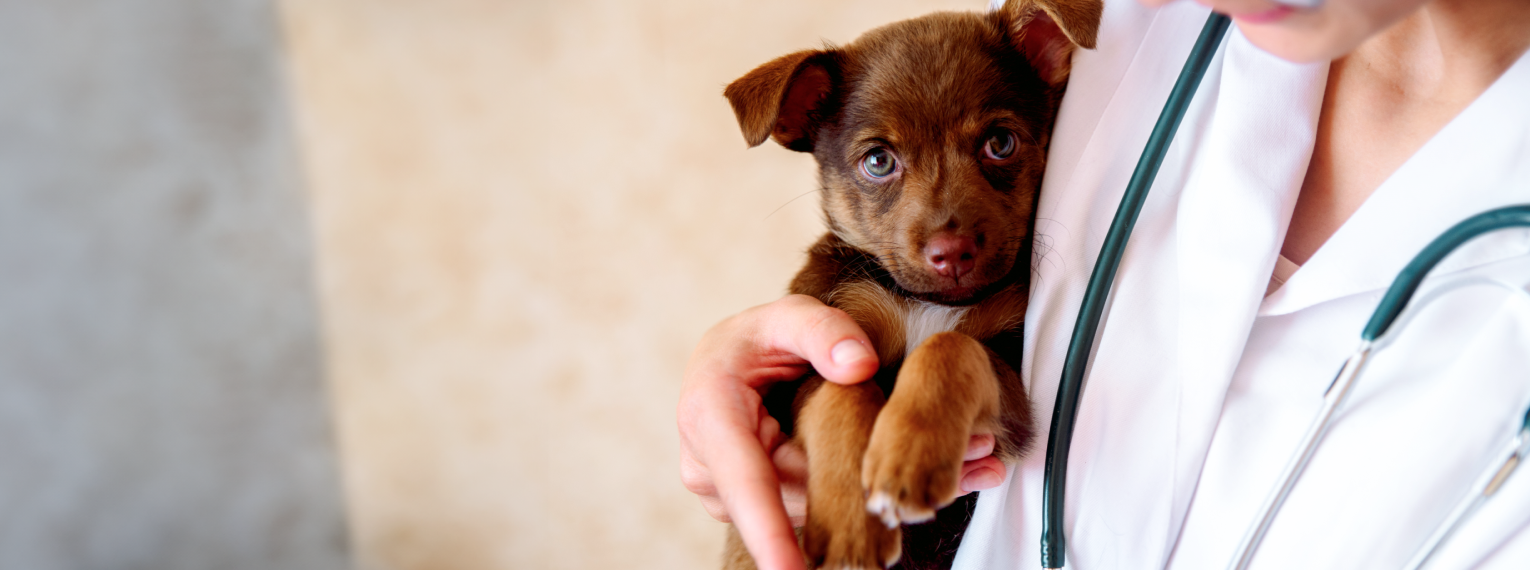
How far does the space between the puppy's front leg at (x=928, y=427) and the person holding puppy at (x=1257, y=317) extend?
11 cm

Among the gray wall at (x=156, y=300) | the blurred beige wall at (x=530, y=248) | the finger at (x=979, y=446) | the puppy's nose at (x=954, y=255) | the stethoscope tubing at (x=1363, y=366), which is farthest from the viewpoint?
the blurred beige wall at (x=530, y=248)

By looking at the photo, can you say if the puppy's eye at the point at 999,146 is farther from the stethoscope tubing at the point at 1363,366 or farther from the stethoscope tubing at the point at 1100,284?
the stethoscope tubing at the point at 1363,366

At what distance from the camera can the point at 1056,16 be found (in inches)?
56.1

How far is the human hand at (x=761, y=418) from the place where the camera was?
1.20 m

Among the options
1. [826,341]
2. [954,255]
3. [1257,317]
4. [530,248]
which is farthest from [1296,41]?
[530,248]

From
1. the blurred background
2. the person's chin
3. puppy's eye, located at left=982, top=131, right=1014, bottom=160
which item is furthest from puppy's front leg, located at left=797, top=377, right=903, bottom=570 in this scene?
the blurred background

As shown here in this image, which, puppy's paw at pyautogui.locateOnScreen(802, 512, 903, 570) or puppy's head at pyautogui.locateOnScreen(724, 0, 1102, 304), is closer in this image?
puppy's paw at pyautogui.locateOnScreen(802, 512, 903, 570)

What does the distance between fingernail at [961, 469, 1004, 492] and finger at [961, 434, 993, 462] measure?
0.04 meters

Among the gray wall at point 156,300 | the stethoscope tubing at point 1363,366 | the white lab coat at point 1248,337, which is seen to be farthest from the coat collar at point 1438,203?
the gray wall at point 156,300

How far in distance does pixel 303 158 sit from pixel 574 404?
1.57m

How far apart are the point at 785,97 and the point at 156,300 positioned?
280 cm

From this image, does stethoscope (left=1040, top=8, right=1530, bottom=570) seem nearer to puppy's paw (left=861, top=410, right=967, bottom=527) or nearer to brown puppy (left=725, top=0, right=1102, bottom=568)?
brown puppy (left=725, top=0, right=1102, bottom=568)

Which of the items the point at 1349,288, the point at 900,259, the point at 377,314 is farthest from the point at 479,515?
the point at 1349,288

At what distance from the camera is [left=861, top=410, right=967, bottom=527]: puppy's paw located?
3.66ft
